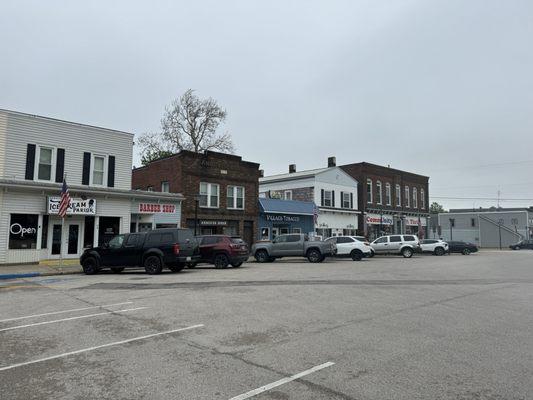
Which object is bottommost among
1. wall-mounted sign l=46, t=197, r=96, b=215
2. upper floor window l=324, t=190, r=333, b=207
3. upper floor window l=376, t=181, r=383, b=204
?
wall-mounted sign l=46, t=197, r=96, b=215

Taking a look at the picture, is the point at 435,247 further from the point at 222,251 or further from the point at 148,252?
the point at 148,252

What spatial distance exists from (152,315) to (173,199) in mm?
18764

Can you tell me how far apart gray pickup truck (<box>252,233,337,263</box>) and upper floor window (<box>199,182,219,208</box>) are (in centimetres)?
528

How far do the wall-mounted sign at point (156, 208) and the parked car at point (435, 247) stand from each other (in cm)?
2248

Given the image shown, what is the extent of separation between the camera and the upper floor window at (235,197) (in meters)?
32.0

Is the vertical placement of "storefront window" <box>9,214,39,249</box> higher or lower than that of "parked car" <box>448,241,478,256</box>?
higher

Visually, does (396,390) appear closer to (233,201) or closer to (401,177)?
(233,201)

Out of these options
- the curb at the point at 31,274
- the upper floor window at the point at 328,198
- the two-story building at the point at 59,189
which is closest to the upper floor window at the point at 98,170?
the two-story building at the point at 59,189

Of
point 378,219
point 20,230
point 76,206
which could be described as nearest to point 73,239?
point 76,206

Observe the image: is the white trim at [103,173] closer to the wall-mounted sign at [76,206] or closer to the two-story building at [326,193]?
the wall-mounted sign at [76,206]

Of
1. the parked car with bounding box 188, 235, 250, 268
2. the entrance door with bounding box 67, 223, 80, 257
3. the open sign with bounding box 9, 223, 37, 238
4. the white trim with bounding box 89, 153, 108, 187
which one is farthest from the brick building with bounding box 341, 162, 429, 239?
the open sign with bounding box 9, 223, 37, 238

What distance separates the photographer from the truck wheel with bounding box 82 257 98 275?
1909 cm

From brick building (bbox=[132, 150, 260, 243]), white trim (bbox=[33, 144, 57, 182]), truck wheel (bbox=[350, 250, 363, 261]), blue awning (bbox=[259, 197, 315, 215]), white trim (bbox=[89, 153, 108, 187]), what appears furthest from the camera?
blue awning (bbox=[259, 197, 315, 215])

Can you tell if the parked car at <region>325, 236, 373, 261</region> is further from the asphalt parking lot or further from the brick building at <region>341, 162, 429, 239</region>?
the brick building at <region>341, 162, 429, 239</region>
